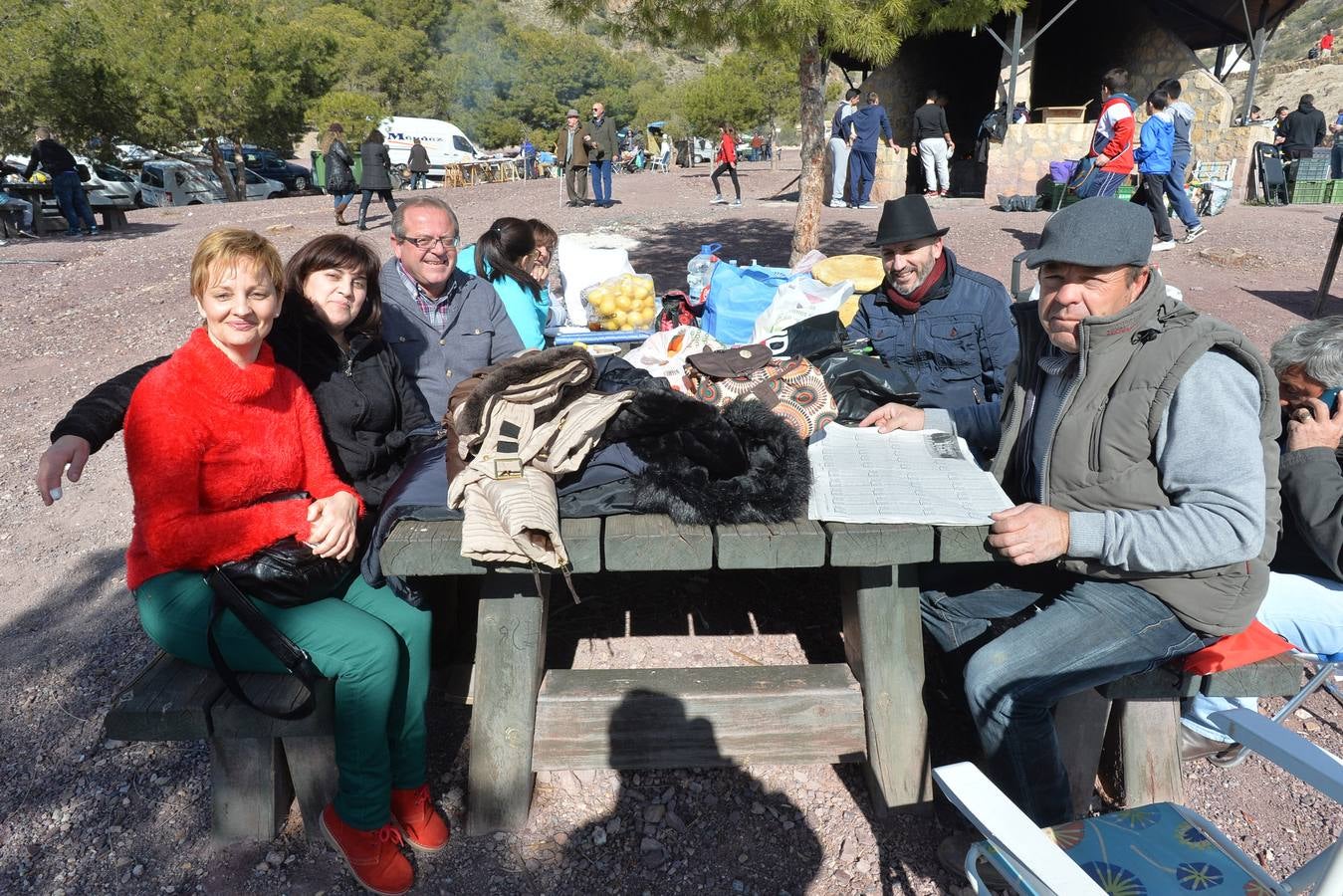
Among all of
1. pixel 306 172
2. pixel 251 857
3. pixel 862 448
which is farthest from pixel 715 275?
pixel 306 172

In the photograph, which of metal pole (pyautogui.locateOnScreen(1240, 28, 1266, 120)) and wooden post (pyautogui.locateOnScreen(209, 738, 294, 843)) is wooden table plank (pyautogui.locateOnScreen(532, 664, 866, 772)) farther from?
metal pole (pyautogui.locateOnScreen(1240, 28, 1266, 120))

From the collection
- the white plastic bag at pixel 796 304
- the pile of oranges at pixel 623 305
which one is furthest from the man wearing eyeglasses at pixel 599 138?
the white plastic bag at pixel 796 304

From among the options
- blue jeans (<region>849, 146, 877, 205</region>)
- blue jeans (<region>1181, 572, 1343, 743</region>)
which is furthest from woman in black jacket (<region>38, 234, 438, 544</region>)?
blue jeans (<region>849, 146, 877, 205</region>)

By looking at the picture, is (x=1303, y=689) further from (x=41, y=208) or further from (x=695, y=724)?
(x=41, y=208)

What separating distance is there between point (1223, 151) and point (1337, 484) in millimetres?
14990

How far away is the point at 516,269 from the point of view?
436cm

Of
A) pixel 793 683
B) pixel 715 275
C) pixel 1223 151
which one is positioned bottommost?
pixel 793 683

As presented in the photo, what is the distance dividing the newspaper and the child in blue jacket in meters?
8.06

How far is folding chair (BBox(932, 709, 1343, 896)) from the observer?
4.55 ft

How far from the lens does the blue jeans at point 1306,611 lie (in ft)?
7.80

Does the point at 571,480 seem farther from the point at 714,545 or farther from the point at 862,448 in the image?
the point at 862,448

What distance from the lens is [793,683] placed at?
2.50m

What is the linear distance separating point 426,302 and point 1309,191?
16.7 metres

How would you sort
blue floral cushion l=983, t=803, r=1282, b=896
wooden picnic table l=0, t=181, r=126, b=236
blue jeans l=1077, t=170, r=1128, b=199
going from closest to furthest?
blue floral cushion l=983, t=803, r=1282, b=896, blue jeans l=1077, t=170, r=1128, b=199, wooden picnic table l=0, t=181, r=126, b=236
